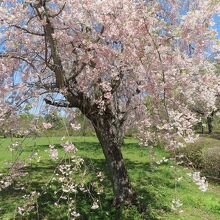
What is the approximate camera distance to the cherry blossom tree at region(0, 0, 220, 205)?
9273 mm

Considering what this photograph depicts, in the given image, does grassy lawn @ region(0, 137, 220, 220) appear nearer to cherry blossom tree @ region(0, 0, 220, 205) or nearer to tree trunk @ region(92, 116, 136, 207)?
tree trunk @ region(92, 116, 136, 207)

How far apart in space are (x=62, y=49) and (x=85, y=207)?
489 centimetres

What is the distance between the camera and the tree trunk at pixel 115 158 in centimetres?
1157

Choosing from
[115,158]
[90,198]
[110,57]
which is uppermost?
[110,57]

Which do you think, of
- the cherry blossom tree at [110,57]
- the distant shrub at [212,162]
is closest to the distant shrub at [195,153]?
the distant shrub at [212,162]

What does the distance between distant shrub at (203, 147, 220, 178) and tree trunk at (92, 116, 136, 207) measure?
8033 mm

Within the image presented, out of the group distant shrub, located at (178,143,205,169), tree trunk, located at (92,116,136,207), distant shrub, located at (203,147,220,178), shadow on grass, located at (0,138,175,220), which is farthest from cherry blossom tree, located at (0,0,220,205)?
distant shrub, located at (178,143,205,169)

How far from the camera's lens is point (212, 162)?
1917 cm

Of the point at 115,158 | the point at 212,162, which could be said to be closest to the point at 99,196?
the point at 115,158

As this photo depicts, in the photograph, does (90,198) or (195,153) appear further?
(195,153)

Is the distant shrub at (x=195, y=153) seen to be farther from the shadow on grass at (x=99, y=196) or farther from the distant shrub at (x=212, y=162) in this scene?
the shadow on grass at (x=99, y=196)

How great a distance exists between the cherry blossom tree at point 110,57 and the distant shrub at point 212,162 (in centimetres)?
743

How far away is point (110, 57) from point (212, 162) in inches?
436

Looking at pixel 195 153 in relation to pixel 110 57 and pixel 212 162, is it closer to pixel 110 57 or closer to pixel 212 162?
pixel 212 162
